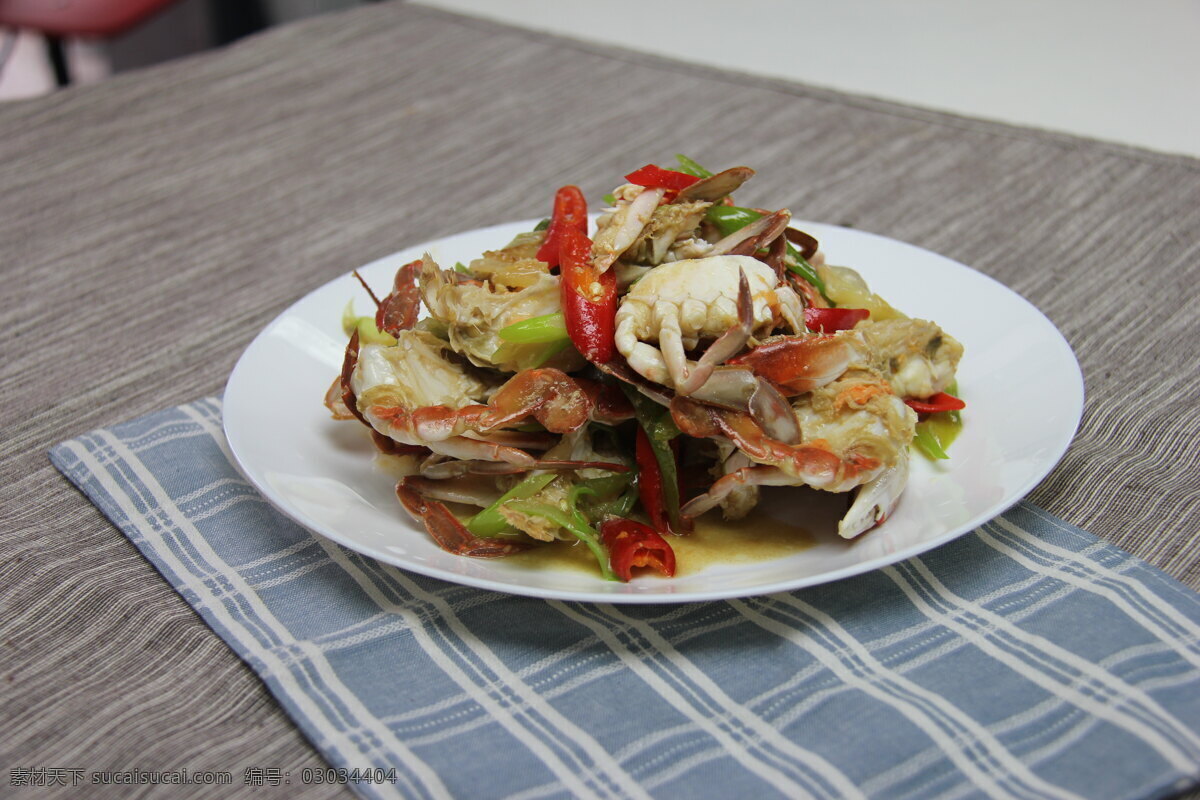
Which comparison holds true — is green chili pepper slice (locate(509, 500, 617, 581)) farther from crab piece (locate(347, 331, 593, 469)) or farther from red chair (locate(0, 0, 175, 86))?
red chair (locate(0, 0, 175, 86))

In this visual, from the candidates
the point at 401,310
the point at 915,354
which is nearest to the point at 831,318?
the point at 915,354

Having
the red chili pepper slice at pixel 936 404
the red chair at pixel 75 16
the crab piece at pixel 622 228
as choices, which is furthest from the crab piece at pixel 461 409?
the red chair at pixel 75 16

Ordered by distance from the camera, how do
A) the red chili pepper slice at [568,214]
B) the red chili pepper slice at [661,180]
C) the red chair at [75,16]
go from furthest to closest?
1. the red chair at [75,16]
2. the red chili pepper slice at [568,214]
3. the red chili pepper slice at [661,180]

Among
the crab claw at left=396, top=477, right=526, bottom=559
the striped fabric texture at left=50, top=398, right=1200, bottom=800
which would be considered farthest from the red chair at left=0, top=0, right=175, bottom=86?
the crab claw at left=396, top=477, right=526, bottom=559

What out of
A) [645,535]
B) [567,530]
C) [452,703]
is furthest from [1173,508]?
[452,703]

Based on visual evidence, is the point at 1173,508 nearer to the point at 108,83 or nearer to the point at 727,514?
the point at 727,514

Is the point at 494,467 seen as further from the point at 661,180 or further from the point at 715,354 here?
the point at 661,180

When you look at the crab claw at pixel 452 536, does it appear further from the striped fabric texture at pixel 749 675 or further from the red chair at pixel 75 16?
the red chair at pixel 75 16
